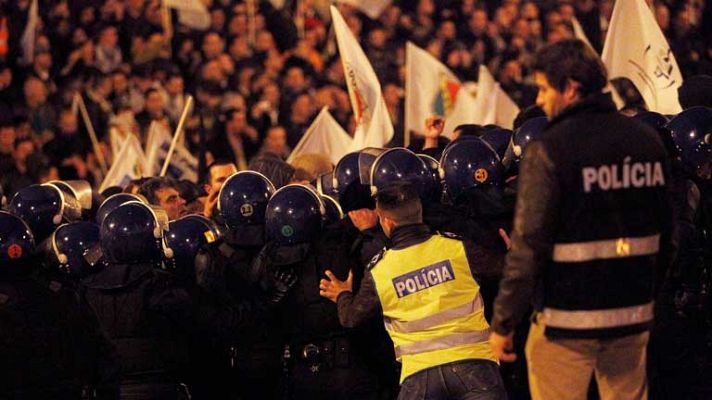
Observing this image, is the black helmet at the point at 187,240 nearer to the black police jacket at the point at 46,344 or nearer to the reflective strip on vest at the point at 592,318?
the black police jacket at the point at 46,344

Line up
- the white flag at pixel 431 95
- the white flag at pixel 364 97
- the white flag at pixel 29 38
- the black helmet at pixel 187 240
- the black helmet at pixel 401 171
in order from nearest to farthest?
the black helmet at pixel 401 171, the black helmet at pixel 187 240, the white flag at pixel 364 97, the white flag at pixel 431 95, the white flag at pixel 29 38

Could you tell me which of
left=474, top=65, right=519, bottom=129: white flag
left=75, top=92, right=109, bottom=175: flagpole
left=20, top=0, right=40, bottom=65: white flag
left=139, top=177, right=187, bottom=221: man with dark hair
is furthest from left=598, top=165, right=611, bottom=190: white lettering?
left=20, top=0, right=40, bottom=65: white flag

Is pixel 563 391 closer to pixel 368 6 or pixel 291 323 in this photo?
pixel 291 323

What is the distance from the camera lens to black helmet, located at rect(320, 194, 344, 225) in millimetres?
8303

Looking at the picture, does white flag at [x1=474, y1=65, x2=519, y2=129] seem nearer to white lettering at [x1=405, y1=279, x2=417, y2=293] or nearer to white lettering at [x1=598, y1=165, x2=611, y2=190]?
white lettering at [x1=405, y1=279, x2=417, y2=293]

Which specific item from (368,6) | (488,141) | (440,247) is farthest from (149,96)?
(440,247)

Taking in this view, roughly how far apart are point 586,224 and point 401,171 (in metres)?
2.22

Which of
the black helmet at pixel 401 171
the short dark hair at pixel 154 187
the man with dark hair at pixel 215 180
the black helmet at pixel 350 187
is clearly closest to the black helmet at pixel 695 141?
the black helmet at pixel 401 171

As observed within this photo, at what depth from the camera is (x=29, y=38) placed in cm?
1742

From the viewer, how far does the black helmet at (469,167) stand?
793 centimetres

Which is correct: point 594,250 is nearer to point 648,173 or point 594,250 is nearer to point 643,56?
point 648,173

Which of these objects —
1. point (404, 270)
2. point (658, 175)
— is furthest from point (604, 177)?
point (404, 270)

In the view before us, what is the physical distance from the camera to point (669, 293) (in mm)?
8242

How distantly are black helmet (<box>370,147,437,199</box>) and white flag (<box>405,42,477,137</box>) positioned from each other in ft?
17.8
